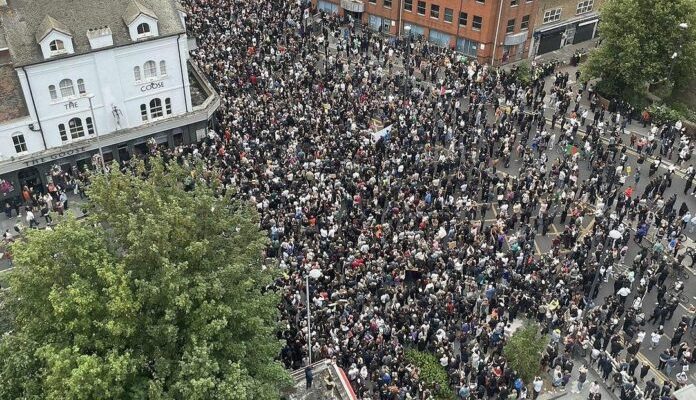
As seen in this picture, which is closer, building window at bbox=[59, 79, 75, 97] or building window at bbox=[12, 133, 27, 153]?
building window at bbox=[12, 133, 27, 153]

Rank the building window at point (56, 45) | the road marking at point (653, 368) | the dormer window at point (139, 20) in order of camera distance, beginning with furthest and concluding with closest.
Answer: the dormer window at point (139, 20)
the building window at point (56, 45)
the road marking at point (653, 368)

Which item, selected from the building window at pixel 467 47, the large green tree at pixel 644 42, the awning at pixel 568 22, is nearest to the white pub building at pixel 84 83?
the building window at pixel 467 47

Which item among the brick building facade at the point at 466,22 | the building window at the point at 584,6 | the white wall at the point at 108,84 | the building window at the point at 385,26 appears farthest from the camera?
the building window at the point at 385,26

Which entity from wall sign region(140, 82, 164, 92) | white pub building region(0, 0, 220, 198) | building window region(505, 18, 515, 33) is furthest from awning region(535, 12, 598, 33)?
wall sign region(140, 82, 164, 92)

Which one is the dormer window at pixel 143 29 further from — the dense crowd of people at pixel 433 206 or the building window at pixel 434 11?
the building window at pixel 434 11

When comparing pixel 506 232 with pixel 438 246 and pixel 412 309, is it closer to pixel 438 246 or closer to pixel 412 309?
pixel 438 246

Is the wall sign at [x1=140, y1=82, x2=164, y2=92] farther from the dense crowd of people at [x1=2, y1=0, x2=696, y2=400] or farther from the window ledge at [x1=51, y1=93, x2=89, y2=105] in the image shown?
the dense crowd of people at [x1=2, y1=0, x2=696, y2=400]

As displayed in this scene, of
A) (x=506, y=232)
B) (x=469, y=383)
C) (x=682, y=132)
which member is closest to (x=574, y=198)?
(x=506, y=232)
